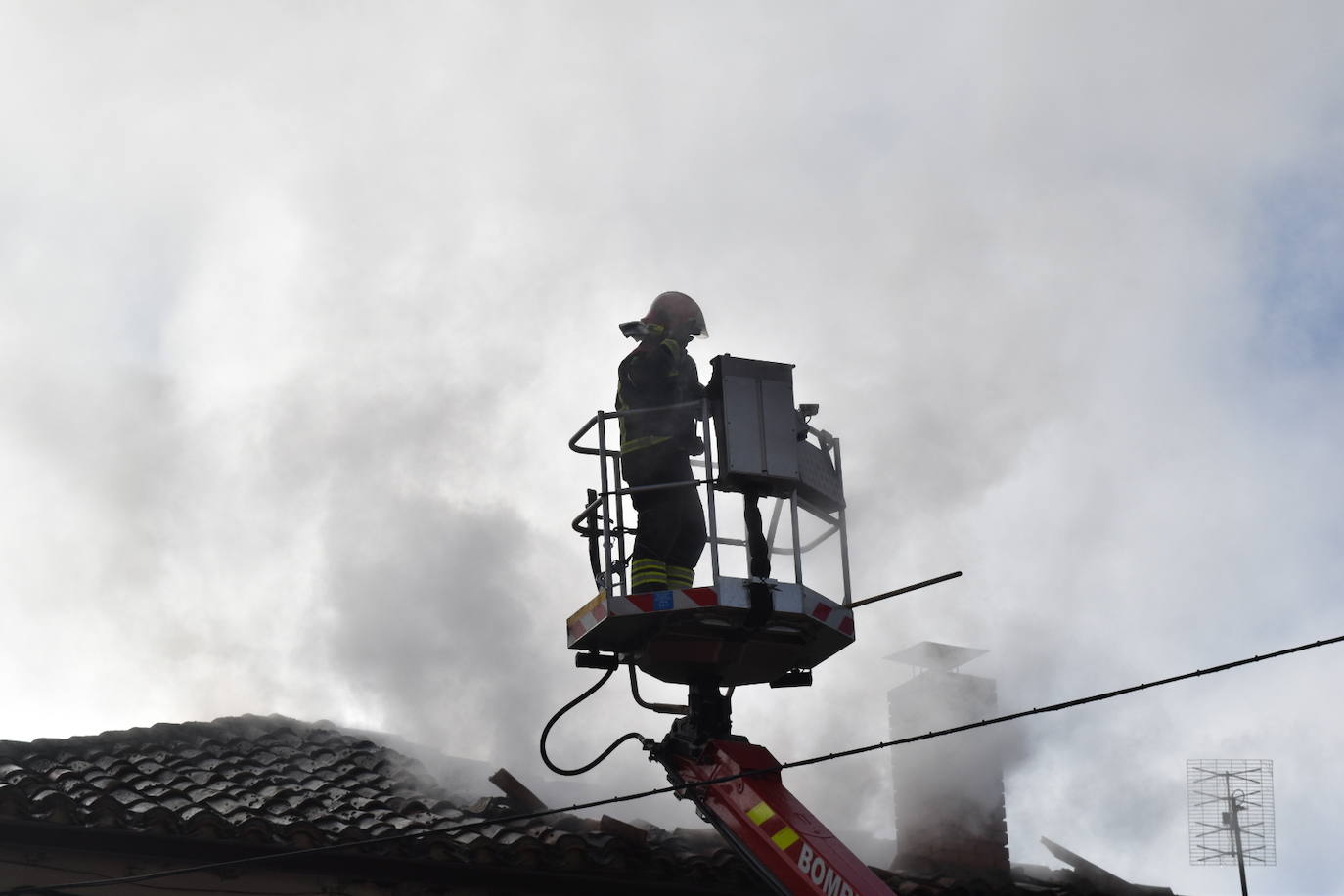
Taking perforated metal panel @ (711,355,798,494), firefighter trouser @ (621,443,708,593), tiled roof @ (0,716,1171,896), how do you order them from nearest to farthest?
perforated metal panel @ (711,355,798,494) < firefighter trouser @ (621,443,708,593) < tiled roof @ (0,716,1171,896)

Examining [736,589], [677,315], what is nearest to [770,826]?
[736,589]

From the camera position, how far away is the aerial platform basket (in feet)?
24.2

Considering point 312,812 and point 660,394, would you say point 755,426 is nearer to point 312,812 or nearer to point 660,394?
point 660,394

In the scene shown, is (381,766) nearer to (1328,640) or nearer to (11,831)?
(11,831)

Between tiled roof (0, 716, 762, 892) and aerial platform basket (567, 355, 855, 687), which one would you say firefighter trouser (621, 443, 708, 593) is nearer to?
aerial platform basket (567, 355, 855, 687)

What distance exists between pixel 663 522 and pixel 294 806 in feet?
9.44

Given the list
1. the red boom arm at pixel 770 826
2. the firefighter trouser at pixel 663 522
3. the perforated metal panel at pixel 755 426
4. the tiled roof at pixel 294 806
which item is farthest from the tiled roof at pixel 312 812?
the perforated metal panel at pixel 755 426

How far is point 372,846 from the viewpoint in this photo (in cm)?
824

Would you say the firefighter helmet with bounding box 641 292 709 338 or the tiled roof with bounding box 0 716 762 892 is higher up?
the firefighter helmet with bounding box 641 292 709 338

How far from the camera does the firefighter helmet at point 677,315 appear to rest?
8.41 m

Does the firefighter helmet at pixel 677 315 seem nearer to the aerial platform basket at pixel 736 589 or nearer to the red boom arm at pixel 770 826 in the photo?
the aerial platform basket at pixel 736 589

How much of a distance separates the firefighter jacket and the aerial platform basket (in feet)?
0.29

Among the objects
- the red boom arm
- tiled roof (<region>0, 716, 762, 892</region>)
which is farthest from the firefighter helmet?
tiled roof (<region>0, 716, 762, 892</region>)

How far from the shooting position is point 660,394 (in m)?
8.05
